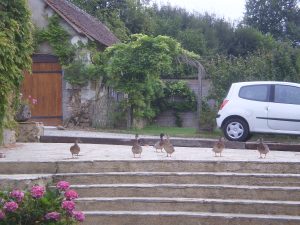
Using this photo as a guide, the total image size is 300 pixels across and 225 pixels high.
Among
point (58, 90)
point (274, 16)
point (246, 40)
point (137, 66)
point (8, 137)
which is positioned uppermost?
point (274, 16)

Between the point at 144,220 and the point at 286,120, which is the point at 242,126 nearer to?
the point at 286,120

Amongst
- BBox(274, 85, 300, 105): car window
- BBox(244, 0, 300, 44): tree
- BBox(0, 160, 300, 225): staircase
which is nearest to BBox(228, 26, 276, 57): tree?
BBox(244, 0, 300, 44): tree

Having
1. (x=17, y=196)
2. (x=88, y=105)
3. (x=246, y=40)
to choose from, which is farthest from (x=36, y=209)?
(x=246, y=40)

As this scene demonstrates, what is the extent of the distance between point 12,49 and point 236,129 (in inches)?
259

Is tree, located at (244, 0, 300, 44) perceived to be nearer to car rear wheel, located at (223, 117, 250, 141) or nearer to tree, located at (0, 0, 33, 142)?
car rear wheel, located at (223, 117, 250, 141)

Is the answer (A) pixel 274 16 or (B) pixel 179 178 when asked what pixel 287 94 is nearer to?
(B) pixel 179 178

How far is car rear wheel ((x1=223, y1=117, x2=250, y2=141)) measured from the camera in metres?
15.6

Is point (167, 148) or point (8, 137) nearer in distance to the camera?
point (167, 148)

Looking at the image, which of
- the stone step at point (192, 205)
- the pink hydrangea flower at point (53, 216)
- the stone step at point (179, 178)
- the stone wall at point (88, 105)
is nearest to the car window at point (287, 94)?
the stone step at point (179, 178)

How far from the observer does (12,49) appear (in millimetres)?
11117

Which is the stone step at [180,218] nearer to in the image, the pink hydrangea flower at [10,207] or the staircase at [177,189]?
the staircase at [177,189]

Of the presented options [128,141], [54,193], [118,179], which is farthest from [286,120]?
[54,193]

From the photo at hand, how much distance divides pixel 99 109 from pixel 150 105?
117 inches

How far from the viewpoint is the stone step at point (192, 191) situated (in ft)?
28.0
